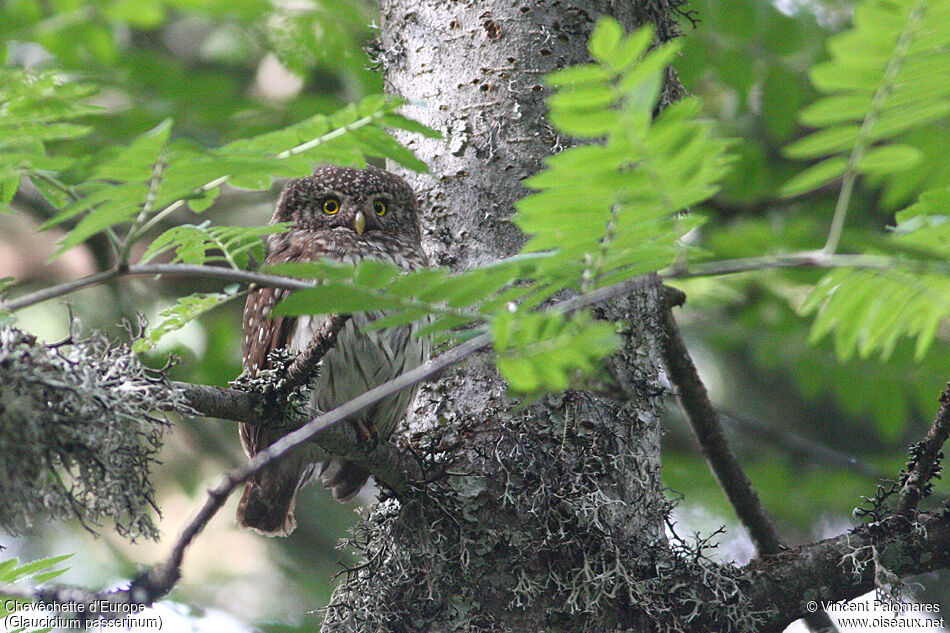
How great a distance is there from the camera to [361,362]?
3.27 metres

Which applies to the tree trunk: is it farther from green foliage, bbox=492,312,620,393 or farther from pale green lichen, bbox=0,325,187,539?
pale green lichen, bbox=0,325,187,539

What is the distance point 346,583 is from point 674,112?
184 centimetres

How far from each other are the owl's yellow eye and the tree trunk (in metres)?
0.71

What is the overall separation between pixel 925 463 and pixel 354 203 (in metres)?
2.29

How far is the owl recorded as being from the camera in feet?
10.6

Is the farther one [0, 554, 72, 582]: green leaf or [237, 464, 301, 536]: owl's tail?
[237, 464, 301, 536]: owl's tail

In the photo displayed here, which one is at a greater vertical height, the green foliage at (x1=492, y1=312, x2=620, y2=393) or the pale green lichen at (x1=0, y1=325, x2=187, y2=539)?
the green foliage at (x1=492, y1=312, x2=620, y2=393)

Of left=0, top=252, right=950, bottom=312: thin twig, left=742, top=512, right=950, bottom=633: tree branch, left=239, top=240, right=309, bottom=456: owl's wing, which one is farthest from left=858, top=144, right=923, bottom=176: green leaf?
left=239, top=240, right=309, bottom=456: owl's wing

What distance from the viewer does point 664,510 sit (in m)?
2.68

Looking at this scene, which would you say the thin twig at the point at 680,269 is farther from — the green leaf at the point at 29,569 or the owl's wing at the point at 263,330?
the owl's wing at the point at 263,330

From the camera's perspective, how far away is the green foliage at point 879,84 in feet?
4.55

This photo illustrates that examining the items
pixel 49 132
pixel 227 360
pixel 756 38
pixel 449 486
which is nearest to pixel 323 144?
pixel 49 132

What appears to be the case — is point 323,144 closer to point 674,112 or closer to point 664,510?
point 674,112

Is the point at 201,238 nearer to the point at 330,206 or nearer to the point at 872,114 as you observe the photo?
the point at 872,114
